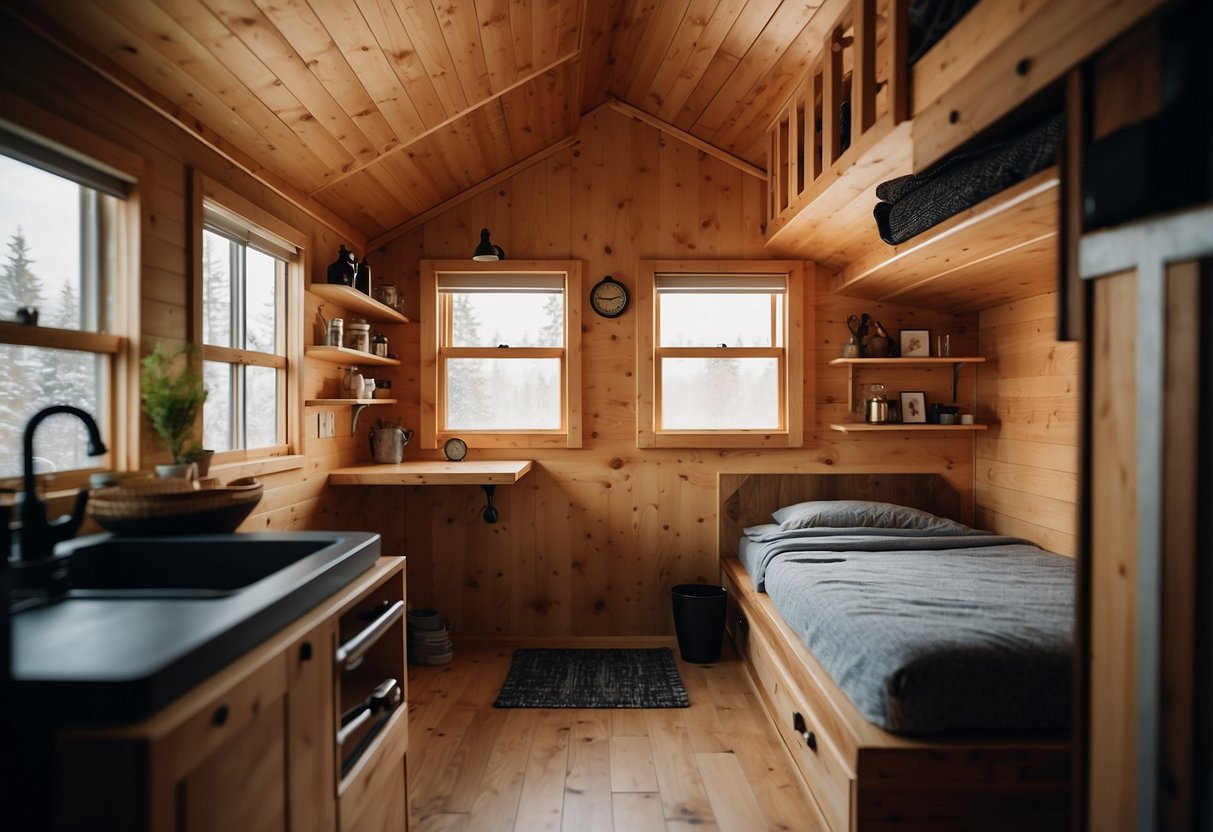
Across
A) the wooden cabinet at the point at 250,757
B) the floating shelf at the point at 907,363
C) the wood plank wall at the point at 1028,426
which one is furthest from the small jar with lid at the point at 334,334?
the wood plank wall at the point at 1028,426

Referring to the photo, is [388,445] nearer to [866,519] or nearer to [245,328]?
[245,328]

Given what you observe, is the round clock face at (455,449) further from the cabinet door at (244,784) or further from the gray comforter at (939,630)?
the cabinet door at (244,784)

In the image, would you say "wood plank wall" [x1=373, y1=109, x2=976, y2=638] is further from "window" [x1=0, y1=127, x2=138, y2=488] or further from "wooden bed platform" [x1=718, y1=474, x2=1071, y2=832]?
"window" [x1=0, y1=127, x2=138, y2=488]

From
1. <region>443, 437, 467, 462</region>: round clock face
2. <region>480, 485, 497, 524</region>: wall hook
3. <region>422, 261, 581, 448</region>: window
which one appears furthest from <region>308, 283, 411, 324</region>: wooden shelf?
<region>480, 485, 497, 524</region>: wall hook

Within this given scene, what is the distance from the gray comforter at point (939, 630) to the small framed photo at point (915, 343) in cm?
122

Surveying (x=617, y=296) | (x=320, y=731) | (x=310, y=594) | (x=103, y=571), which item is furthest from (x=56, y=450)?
(x=617, y=296)

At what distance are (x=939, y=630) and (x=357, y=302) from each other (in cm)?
278

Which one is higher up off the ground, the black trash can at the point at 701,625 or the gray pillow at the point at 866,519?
the gray pillow at the point at 866,519

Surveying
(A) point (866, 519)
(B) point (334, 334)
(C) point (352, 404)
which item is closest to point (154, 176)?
(B) point (334, 334)

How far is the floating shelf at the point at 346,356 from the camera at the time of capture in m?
3.02

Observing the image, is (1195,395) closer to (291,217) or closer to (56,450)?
(56,450)

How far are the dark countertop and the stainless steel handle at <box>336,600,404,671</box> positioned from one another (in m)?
0.14

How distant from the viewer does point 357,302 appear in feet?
11.0

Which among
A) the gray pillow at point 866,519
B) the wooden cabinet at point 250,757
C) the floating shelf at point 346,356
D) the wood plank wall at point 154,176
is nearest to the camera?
the wooden cabinet at point 250,757
